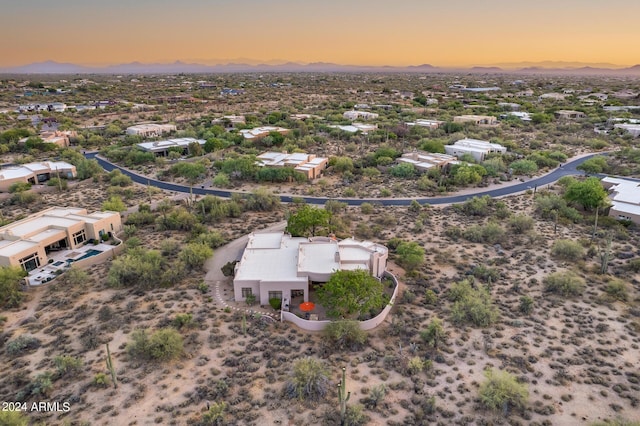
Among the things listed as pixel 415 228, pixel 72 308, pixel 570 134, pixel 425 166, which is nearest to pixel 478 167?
pixel 425 166

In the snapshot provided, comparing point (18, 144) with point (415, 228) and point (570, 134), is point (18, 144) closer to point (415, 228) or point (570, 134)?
point (415, 228)

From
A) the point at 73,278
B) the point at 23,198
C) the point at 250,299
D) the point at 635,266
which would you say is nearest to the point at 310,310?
the point at 250,299

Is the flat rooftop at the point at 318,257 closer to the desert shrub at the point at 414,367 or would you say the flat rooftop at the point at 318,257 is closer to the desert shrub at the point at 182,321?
the desert shrub at the point at 182,321

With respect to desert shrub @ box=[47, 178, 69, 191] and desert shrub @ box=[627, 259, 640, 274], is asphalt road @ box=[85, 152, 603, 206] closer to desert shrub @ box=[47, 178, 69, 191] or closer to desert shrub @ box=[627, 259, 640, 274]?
desert shrub @ box=[47, 178, 69, 191]

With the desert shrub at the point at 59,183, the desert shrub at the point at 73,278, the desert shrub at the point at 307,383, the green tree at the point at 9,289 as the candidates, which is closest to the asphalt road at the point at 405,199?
the desert shrub at the point at 59,183

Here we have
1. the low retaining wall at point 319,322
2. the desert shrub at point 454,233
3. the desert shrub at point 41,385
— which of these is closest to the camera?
the desert shrub at point 41,385

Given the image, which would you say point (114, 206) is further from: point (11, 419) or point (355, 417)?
point (355, 417)
